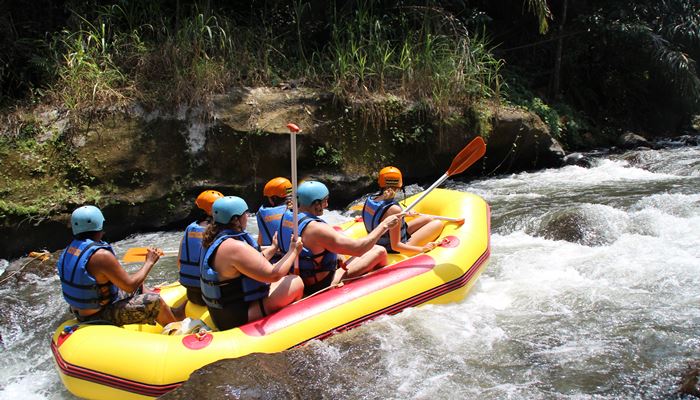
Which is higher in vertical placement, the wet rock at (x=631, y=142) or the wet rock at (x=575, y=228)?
the wet rock at (x=575, y=228)

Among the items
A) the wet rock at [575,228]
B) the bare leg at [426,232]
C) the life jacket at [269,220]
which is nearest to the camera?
the life jacket at [269,220]

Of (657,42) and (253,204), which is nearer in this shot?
(253,204)

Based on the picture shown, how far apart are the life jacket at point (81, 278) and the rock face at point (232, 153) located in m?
3.17

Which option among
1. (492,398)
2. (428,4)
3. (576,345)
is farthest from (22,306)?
(428,4)

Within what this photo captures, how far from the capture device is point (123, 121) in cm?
680

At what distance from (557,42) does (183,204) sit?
7.85 metres

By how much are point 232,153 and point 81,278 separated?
13.1ft

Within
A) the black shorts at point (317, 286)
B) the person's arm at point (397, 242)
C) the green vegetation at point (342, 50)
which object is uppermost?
the green vegetation at point (342, 50)

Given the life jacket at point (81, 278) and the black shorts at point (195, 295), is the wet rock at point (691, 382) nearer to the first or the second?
the black shorts at point (195, 295)

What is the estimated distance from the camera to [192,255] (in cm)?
374

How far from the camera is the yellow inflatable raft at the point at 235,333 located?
117 inches

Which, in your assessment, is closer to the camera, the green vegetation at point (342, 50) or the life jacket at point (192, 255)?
the life jacket at point (192, 255)

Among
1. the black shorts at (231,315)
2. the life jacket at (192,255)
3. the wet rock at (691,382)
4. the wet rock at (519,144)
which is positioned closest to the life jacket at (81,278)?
the life jacket at (192,255)

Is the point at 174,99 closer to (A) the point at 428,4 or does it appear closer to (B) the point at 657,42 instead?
(A) the point at 428,4
